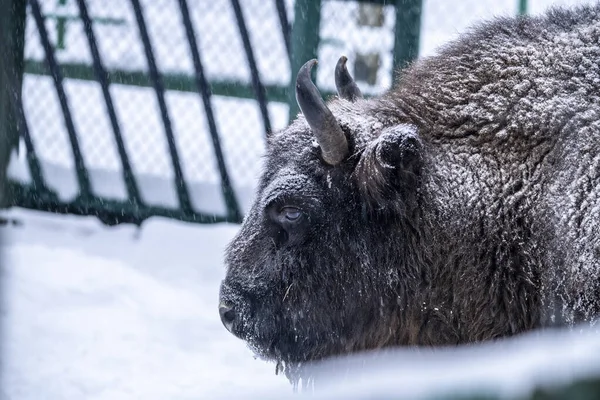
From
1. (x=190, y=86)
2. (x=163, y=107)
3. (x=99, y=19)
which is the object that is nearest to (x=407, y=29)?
(x=190, y=86)

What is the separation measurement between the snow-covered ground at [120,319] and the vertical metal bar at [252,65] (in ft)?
2.99

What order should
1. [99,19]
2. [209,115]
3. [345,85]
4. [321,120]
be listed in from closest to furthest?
[321,120] < [345,85] < [209,115] < [99,19]

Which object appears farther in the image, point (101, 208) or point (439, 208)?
point (101, 208)

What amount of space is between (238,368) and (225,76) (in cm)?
274

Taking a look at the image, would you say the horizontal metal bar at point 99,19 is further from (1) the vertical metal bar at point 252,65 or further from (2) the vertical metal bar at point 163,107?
(1) the vertical metal bar at point 252,65

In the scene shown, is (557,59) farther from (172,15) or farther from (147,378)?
(172,15)

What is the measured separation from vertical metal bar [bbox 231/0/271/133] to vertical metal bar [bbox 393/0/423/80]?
1.13m

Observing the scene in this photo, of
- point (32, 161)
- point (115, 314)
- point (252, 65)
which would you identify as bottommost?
point (115, 314)

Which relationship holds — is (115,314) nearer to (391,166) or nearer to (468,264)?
(391,166)

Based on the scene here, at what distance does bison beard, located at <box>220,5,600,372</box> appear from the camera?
3.11 meters

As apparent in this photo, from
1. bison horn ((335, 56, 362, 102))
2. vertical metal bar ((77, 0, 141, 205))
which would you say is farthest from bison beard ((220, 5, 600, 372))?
vertical metal bar ((77, 0, 141, 205))

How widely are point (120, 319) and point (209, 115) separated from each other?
1.97 m

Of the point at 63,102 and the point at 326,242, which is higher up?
the point at 326,242

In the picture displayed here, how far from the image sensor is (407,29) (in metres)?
5.98
